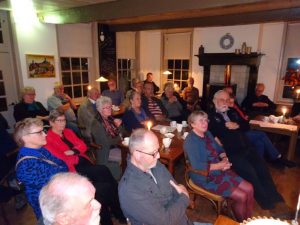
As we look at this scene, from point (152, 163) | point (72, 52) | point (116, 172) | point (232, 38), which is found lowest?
point (116, 172)

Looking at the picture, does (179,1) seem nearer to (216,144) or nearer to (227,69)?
(216,144)

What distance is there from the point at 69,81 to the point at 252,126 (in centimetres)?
443

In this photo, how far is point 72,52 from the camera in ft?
18.5

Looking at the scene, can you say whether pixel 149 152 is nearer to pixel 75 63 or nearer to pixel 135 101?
pixel 135 101

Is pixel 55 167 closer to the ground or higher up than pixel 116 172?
higher up

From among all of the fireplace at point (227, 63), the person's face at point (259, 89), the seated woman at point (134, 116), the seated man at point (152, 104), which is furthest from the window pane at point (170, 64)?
the seated woman at point (134, 116)

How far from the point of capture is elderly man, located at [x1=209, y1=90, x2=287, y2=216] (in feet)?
7.76

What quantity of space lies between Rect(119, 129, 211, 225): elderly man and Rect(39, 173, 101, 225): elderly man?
0.35m

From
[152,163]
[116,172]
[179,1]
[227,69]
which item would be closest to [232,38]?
[227,69]

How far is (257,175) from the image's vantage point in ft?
8.24

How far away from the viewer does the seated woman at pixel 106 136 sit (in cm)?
271

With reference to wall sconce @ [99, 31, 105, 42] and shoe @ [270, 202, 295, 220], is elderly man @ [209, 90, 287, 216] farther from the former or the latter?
wall sconce @ [99, 31, 105, 42]

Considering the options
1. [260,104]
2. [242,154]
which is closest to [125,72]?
[260,104]

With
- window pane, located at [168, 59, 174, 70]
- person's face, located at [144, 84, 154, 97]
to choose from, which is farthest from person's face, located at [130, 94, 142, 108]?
window pane, located at [168, 59, 174, 70]
